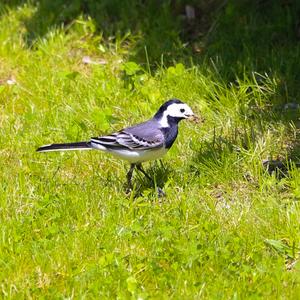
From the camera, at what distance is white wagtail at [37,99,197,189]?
6109 millimetres

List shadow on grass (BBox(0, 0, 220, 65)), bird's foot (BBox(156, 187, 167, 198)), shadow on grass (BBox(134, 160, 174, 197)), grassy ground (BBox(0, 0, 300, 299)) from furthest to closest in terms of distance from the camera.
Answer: shadow on grass (BBox(0, 0, 220, 65))
shadow on grass (BBox(134, 160, 174, 197))
bird's foot (BBox(156, 187, 167, 198))
grassy ground (BBox(0, 0, 300, 299))

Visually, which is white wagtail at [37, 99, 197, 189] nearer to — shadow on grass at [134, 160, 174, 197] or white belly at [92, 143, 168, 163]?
white belly at [92, 143, 168, 163]

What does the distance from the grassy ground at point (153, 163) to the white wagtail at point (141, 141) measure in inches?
9.9

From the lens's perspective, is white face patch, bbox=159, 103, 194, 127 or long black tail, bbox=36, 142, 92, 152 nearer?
long black tail, bbox=36, 142, 92, 152

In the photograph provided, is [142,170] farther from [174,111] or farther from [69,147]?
[69,147]

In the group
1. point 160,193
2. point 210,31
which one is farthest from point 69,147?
point 210,31

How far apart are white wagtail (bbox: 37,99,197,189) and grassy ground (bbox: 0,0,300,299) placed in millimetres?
252

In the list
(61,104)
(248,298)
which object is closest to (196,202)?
(248,298)

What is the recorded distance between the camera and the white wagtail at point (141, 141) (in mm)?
6109

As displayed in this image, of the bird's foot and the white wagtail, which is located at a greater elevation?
the white wagtail

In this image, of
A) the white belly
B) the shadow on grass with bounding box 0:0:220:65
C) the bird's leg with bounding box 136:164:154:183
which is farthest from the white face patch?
the shadow on grass with bounding box 0:0:220:65

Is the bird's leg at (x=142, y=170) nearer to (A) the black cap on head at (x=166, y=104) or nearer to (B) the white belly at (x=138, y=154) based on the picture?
(B) the white belly at (x=138, y=154)

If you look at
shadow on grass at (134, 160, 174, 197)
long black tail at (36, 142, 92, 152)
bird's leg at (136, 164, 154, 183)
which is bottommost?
shadow on grass at (134, 160, 174, 197)

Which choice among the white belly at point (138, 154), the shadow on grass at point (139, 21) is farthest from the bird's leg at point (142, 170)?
the shadow on grass at point (139, 21)
